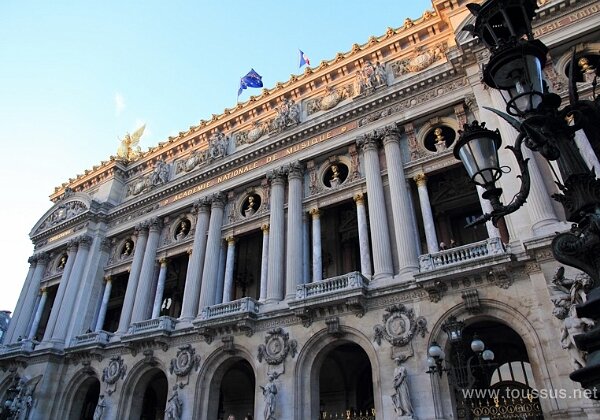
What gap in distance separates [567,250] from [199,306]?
1846 cm

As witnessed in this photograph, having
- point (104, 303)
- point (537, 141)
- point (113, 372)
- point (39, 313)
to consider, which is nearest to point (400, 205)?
point (537, 141)

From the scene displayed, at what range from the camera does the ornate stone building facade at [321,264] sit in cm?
1430

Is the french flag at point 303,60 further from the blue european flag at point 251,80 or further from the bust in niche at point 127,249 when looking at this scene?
the bust in niche at point 127,249

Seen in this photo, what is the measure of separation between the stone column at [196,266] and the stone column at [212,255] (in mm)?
486

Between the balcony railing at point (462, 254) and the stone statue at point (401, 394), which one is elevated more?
the balcony railing at point (462, 254)

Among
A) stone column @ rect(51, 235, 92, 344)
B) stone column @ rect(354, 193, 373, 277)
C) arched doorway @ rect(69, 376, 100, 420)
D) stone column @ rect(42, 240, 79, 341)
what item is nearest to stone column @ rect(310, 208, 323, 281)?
stone column @ rect(354, 193, 373, 277)

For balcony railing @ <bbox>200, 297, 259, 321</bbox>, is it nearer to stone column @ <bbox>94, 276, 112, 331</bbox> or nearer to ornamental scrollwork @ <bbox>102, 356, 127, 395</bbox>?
ornamental scrollwork @ <bbox>102, 356, 127, 395</bbox>

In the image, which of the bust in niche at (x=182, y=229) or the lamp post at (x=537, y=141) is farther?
the bust in niche at (x=182, y=229)

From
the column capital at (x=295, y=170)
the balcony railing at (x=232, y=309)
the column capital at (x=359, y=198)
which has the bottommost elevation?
the balcony railing at (x=232, y=309)

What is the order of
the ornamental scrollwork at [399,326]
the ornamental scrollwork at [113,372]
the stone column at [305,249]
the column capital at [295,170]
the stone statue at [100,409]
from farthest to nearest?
the column capital at [295,170], the ornamental scrollwork at [113,372], the stone statue at [100,409], the stone column at [305,249], the ornamental scrollwork at [399,326]

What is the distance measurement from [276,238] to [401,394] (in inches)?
357

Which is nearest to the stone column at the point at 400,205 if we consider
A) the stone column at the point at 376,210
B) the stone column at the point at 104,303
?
the stone column at the point at 376,210

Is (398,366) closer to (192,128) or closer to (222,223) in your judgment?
(222,223)

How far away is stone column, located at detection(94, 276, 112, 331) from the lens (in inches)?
1009
